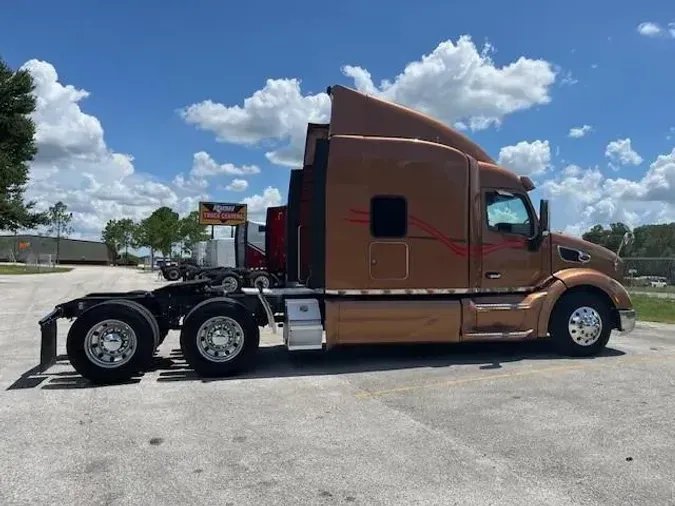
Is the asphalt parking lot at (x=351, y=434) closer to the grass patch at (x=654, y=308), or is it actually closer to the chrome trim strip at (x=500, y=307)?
the chrome trim strip at (x=500, y=307)

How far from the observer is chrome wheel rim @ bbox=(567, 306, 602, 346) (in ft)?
30.0

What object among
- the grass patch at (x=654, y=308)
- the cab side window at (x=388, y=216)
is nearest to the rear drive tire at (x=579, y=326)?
the cab side window at (x=388, y=216)

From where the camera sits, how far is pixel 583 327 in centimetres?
916

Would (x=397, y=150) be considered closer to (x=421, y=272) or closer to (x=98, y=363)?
(x=421, y=272)

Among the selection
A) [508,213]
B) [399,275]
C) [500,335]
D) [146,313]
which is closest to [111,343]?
[146,313]

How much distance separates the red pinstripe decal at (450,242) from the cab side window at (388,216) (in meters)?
0.11

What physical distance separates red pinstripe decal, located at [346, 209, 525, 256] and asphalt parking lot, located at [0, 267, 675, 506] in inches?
63.1

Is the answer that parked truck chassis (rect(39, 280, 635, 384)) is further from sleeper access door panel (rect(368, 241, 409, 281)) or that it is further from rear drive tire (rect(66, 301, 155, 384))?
sleeper access door panel (rect(368, 241, 409, 281))

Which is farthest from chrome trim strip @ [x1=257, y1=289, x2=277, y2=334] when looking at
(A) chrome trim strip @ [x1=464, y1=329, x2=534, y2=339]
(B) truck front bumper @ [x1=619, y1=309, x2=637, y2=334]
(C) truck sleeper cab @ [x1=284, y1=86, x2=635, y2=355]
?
(B) truck front bumper @ [x1=619, y1=309, x2=637, y2=334]

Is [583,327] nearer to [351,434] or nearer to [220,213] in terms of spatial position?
[351,434]

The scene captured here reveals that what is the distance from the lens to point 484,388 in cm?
722

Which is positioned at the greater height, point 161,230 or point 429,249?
point 161,230

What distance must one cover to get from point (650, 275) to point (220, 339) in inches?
918

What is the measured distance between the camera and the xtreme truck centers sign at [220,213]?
167 ft
